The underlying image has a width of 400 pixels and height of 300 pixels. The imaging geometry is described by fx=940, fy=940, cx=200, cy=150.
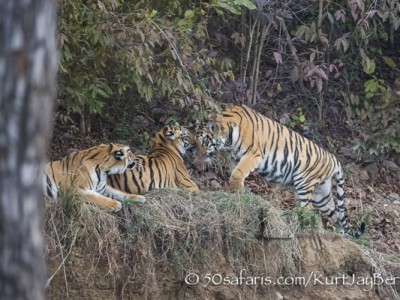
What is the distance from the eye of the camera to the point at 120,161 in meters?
7.38

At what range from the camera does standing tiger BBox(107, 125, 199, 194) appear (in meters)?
7.51

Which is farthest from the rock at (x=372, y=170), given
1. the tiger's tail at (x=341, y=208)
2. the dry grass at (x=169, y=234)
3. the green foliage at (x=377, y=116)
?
the dry grass at (x=169, y=234)

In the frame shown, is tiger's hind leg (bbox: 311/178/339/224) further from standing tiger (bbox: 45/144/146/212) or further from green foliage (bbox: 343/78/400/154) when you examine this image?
standing tiger (bbox: 45/144/146/212)

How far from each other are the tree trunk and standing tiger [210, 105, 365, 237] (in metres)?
5.64

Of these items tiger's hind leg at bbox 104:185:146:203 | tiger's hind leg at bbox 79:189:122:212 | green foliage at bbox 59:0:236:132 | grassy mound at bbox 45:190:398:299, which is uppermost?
green foliage at bbox 59:0:236:132

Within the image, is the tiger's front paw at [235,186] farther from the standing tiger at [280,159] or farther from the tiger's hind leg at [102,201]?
the tiger's hind leg at [102,201]

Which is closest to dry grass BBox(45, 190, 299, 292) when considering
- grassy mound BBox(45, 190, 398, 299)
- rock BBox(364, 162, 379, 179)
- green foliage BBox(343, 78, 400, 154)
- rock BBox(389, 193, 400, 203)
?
grassy mound BBox(45, 190, 398, 299)

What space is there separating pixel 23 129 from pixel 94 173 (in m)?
4.77

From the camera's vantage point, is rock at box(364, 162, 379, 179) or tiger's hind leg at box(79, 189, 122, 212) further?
rock at box(364, 162, 379, 179)

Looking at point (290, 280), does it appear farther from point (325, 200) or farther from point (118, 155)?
point (118, 155)

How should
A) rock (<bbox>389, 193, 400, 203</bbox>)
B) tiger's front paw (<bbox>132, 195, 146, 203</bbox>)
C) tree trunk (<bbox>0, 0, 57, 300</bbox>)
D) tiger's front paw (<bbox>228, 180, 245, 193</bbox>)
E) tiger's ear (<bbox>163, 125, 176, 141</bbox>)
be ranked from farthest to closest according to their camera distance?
rock (<bbox>389, 193, 400, 203</bbox>), tiger's front paw (<bbox>228, 180, 245, 193</bbox>), tiger's ear (<bbox>163, 125, 176, 141</bbox>), tiger's front paw (<bbox>132, 195, 146, 203</bbox>), tree trunk (<bbox>0, 0, 57, 300</bbox>)

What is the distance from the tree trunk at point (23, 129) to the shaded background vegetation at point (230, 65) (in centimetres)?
445

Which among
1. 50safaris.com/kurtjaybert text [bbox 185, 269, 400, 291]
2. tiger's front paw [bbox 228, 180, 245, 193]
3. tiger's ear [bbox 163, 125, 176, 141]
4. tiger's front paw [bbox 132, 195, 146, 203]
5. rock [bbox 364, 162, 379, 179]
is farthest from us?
rock [bbox 364, 162, 379, 179]

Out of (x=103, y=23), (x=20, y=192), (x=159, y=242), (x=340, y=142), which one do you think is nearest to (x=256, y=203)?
(x=159, y=242)
